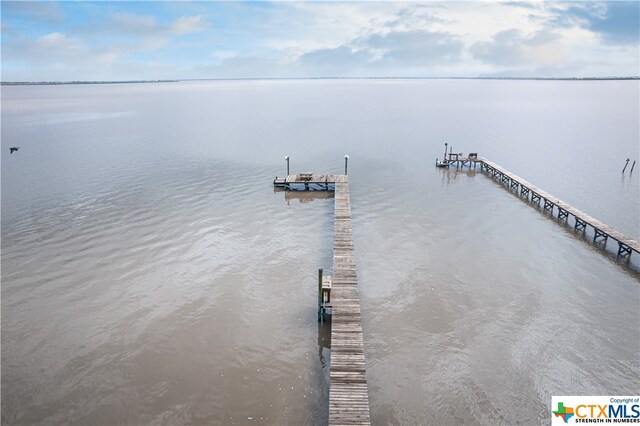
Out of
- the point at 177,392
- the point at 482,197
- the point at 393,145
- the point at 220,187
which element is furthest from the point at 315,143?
the point at 177,392

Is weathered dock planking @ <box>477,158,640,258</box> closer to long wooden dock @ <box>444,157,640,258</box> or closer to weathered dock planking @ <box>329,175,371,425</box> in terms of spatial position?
long wooden dock @ <box>444,157,640,258</box>

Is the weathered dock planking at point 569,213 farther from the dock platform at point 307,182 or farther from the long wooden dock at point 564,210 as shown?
the dock platform at point 307,182

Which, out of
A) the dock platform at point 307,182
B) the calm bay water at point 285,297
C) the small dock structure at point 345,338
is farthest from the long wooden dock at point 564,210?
the dock platform at point 307,182

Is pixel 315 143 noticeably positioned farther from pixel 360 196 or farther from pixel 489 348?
pixel 489 348

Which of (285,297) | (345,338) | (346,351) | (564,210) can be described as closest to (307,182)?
(285,297)

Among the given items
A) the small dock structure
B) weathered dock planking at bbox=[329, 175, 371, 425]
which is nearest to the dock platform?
the small dock structure

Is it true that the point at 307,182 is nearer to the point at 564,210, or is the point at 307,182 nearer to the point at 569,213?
the point at 564,210
